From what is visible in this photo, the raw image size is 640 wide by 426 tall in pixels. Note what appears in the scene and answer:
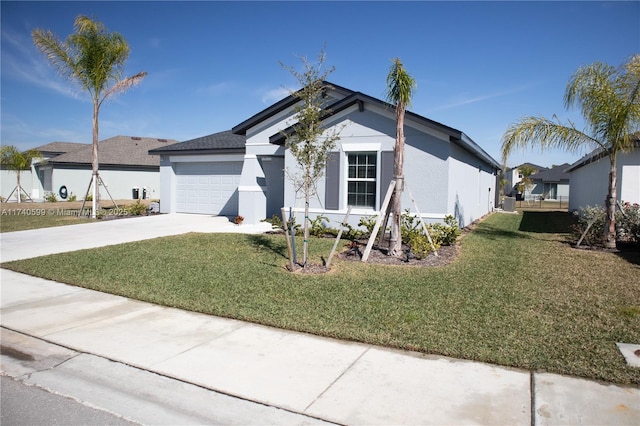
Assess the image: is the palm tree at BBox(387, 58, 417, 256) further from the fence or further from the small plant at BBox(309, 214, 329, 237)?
the fence

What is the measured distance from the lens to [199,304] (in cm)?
661

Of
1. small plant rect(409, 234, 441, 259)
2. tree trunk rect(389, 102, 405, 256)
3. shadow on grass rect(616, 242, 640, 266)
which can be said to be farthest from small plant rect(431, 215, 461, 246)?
shadow on grass rect(616, 242, 640, 266)

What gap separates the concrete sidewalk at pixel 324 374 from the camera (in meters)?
3.66

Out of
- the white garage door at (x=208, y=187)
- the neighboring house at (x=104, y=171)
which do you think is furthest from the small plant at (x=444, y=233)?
the neighboring house at (x=104, y=171)

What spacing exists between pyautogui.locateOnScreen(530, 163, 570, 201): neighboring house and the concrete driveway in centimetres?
4869

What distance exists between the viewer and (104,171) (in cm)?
2998

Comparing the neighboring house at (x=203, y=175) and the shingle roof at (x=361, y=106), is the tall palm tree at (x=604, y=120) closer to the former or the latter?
the shingle roof at (x=361, y=106)

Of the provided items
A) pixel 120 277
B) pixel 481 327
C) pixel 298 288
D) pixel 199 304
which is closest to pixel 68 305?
pixel 120 277

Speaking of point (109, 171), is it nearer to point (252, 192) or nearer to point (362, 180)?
point (252, 192)

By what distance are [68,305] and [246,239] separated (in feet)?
19.7

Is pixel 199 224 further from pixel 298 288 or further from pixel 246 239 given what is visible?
pixel 298 288

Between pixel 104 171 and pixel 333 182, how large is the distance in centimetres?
2264

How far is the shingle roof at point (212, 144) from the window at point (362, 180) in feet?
21.5

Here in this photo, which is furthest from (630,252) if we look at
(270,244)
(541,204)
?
(541,204)
